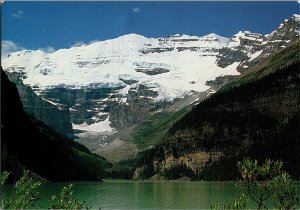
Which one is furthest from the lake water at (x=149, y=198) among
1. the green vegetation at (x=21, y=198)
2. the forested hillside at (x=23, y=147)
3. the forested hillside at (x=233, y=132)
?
the forested hillside at (x=233, y=132)

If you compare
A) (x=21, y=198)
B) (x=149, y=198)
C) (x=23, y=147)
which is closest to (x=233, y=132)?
(x=23, y=147)

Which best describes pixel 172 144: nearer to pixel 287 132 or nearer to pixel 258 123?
pixel 258 123

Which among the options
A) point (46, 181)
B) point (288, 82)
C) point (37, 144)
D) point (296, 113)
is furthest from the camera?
point (288, 82)

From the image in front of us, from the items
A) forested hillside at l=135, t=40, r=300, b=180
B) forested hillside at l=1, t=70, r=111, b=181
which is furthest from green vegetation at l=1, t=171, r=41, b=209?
forested hillside at l=135, t=40, r=300, b=180

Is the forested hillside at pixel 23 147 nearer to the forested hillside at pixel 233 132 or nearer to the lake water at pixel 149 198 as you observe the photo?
the lake water at pixel 149 198

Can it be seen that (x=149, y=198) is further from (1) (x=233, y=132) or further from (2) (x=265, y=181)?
(1) (x=233, y=132)

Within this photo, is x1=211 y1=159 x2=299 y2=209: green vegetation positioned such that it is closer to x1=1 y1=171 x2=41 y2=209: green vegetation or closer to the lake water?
x1=1 y1=171 x2=41 y2=209: green vegetation

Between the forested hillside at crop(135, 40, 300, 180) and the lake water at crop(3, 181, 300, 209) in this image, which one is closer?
the lake water at crop(3, 181, 300, 209)

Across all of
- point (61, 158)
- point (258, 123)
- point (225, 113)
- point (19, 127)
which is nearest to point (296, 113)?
point (258, 123)

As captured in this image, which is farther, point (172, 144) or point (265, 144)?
point (172, 144)
